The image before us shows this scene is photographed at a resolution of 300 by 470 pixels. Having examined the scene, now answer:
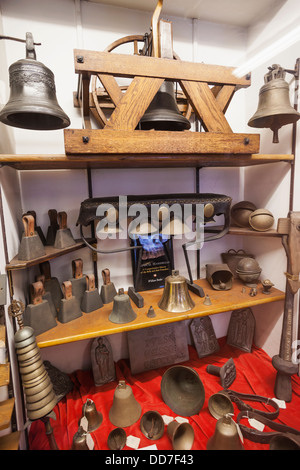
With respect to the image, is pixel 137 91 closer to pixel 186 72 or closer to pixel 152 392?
pixel 186 72

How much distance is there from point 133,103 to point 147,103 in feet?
0.25

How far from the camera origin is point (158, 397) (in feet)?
5.56

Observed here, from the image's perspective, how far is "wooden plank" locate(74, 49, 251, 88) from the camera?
3.87 feet

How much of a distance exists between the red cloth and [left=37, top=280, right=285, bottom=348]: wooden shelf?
595 mm

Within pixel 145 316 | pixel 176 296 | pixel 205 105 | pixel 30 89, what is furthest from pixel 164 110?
pixel 145 316

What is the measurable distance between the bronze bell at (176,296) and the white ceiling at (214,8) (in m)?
1.93

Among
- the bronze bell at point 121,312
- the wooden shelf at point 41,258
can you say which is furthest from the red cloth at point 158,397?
the wooden shelf at point 41,258

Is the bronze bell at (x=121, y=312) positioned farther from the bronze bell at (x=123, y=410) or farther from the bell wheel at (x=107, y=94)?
the bell wheel at (x=107, y=94)

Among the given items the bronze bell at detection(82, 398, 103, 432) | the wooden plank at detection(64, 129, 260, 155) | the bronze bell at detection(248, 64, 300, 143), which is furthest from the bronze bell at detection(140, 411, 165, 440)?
the bronze bell at detection(248, 64, 300, 143)

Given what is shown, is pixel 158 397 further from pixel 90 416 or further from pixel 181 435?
pixel 90 416

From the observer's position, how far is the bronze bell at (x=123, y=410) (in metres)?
1.48

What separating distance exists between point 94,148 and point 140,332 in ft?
4.89
